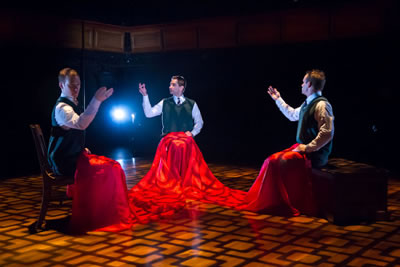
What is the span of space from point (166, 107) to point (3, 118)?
3612 millimetres

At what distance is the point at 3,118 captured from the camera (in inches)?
304

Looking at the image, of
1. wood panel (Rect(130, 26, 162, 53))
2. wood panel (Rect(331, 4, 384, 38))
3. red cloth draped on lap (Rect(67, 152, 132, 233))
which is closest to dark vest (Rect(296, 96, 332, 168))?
red cloth draped on lap (Rect(67, 152, 132, 233))

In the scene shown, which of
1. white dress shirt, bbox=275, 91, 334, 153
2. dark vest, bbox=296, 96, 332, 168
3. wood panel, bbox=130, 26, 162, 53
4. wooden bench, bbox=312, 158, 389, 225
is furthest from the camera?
wood panel, bbox=130, 26, 162, 53

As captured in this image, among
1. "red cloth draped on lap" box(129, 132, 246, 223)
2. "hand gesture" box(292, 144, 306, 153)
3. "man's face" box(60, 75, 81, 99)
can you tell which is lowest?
"red cloth draped on lap" box(129, 132, 246, 223)

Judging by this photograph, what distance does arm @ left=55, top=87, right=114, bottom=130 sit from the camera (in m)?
3.75

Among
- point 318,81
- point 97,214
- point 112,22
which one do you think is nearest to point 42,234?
point 97,214

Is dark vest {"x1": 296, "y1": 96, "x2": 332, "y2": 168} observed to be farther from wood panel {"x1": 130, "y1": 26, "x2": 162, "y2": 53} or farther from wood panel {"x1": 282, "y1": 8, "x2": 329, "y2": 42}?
wood panel {"x1": 130, "y1": 26, "x2": 162, "y2": 53}

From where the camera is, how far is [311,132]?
14.2 feet

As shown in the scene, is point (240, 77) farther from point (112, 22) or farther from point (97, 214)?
point (97, 214)

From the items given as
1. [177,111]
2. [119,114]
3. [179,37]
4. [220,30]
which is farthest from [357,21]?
[119,114]

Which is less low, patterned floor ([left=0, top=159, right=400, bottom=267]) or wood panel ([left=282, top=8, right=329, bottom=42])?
wood panel ([left=282, top=8, right=329, bottom=42])

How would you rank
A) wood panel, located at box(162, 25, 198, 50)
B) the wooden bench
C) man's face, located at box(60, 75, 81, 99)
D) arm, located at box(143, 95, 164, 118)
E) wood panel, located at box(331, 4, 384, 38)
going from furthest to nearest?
wood panel, located at box(162, 25, 198, 50)
wood panel, located at box(331, 4, 384, 38)
arm, located at box(143, 95, 164, 118)
the wooden bench
man's face, located at box(60, 75, 81, 99)

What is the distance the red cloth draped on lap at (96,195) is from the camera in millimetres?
3885

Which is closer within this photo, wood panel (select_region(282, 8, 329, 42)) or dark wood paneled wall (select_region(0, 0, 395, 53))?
dark wood paneled wall (select_region(0, 0, 395, 53))
